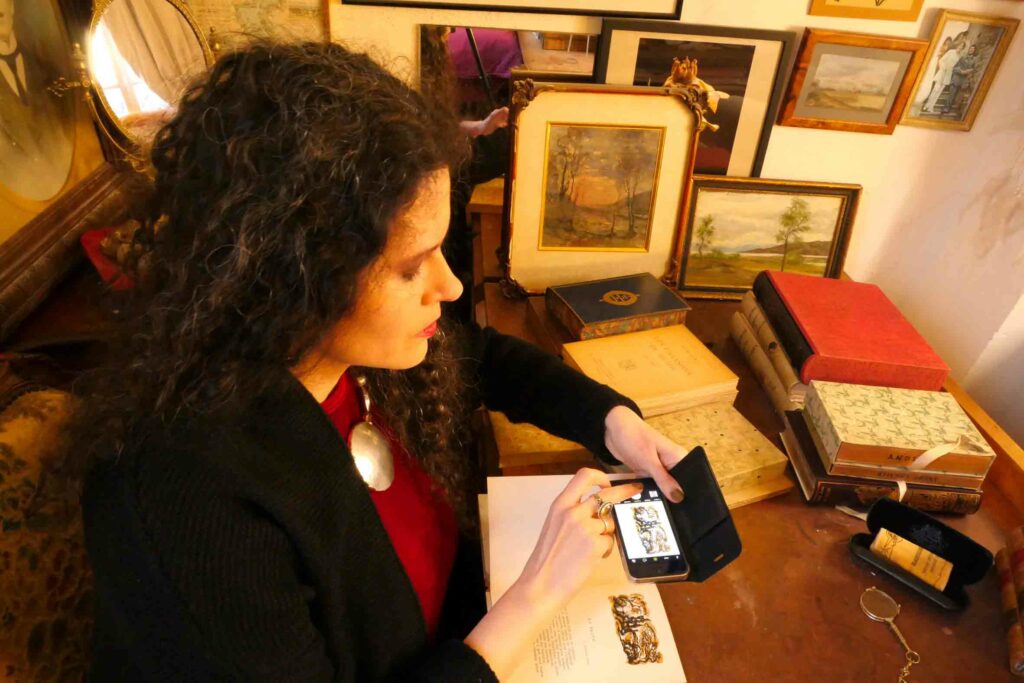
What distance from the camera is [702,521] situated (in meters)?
0.77

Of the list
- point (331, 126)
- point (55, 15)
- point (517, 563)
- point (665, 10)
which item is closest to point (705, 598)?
point (517, 563)

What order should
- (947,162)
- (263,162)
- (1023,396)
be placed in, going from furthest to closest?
(947,162) < (1023,396) < (263,162)

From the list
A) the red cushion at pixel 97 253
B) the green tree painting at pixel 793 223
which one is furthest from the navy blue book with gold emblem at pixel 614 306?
the red cushion at pixel 97 253

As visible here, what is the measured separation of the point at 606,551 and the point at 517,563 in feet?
0.43

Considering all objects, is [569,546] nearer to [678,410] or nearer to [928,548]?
[678,410]

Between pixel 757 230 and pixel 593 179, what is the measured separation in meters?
0.38

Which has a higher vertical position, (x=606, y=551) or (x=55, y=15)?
(x=55, y=15)

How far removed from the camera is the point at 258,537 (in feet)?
1.98

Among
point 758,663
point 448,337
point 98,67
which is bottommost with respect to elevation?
point 758,663

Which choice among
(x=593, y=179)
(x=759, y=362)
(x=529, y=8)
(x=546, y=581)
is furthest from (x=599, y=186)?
(x=546, y=581)

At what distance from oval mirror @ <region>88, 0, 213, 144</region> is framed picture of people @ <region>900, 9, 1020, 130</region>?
1.33 metres

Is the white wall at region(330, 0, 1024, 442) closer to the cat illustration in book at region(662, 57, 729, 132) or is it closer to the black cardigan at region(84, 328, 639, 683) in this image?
the cat illustration in book at region(662, 57, 729, 132)

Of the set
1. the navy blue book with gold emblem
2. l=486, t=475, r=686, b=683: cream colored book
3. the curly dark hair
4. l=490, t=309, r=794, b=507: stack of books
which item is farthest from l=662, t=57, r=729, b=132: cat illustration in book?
l=486, t=475, r=686, b=683: cream colored book

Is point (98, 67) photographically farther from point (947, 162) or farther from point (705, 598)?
point (947, 162)
